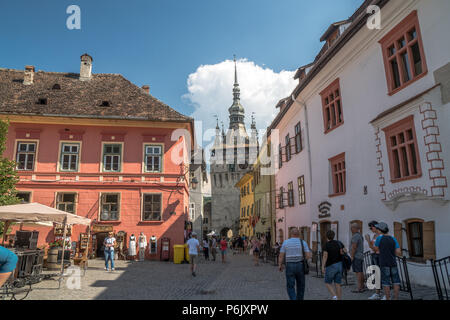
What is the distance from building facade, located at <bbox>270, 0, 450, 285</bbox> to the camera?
9109 mm

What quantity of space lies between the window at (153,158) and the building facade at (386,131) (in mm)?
9476

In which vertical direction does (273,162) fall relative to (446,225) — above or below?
above

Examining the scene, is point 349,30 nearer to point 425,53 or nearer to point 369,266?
point 425,53

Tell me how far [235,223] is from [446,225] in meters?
59.5

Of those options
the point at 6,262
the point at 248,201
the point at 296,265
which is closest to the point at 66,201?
the point at 296,265

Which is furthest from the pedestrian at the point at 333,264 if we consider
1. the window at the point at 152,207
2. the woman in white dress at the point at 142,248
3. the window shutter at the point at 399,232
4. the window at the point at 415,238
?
the window at the point at 152,207

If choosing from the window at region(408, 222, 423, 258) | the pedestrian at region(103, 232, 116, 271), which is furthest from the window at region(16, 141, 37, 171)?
the window at region(408, 222, 423, 258)

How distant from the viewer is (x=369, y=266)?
10.8m

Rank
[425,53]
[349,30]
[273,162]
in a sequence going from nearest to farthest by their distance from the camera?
[425,53] → [349,30] → [273,162]

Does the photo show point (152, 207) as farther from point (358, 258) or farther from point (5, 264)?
point (5, 264)

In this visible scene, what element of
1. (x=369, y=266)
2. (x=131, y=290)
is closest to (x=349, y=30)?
(x=369, y=266)

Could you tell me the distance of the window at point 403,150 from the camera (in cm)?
1009

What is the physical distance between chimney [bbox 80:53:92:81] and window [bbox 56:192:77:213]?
9733 mm

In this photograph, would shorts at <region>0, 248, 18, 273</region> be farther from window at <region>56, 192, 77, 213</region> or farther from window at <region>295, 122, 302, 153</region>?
window at <region>56, 192, 77, 213</region>
